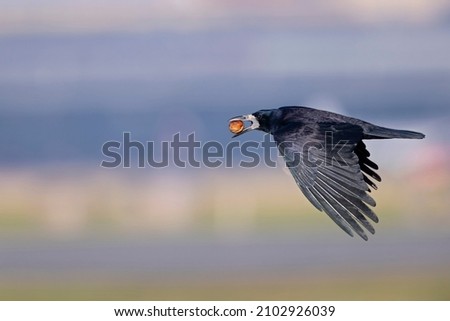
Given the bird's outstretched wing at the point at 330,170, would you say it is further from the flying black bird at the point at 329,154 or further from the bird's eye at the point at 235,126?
the bird's eye at the point at 235,126

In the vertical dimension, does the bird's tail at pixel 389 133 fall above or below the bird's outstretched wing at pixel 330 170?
above

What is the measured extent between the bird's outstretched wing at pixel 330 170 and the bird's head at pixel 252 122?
0.11 m

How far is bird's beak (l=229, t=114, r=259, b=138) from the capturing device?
2.93 metres

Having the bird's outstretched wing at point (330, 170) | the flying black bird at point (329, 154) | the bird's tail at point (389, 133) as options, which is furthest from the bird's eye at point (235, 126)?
→ the bird's tail at point (389, 133)

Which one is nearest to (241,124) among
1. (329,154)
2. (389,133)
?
(329,154)

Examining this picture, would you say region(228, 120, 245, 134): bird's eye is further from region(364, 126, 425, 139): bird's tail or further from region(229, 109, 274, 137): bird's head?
region(364, 126, 425, 139): bird's tail

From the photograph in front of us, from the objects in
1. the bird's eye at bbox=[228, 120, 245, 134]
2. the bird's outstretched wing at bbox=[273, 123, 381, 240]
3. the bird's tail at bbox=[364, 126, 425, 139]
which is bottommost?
the bird's outstretched wing at bbox=[273, 123, 381, 240]

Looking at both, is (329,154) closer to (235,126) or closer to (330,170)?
(330,170)

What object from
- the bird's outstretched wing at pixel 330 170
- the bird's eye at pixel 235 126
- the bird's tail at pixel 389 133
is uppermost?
the bird's eye at pixel 235 126

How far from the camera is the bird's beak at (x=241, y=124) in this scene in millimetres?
2928

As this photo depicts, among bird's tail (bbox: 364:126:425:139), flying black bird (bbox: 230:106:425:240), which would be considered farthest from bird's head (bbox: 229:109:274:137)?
bird's tail (bbox: 364:126:425:139)

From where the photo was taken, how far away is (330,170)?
2.56m

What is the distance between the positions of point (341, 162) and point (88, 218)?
39.9 inches

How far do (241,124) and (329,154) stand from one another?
44 cm
